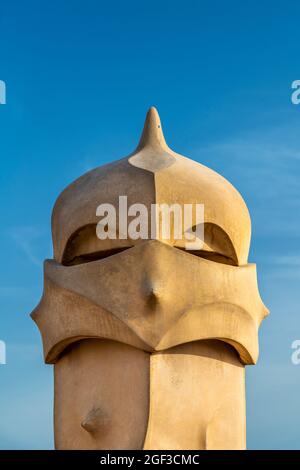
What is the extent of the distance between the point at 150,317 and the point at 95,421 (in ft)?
5.64

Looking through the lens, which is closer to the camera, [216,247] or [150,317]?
[150,317]

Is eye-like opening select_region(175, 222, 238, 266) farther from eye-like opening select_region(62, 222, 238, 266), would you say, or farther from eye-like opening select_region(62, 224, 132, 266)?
eye-like opening select_region(62, 224, 132, 266)

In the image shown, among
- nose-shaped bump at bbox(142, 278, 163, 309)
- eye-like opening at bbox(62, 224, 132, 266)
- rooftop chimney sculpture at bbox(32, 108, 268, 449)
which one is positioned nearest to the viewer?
nose-shaped bump at bbox(142, 278, 163, 309)

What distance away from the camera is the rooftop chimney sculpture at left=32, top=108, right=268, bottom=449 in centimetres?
1539

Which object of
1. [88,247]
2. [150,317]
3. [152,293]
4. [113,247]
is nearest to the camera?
[152,293]

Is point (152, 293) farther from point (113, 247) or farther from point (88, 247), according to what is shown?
point (88, 247)

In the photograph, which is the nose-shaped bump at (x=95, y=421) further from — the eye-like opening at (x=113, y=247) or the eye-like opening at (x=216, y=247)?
the eye-like opening at (x=216, y=247)

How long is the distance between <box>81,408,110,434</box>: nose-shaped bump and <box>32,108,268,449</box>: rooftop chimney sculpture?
15 mm

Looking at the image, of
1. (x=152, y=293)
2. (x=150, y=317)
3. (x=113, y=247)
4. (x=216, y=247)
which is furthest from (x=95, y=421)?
(x=216, y=247)

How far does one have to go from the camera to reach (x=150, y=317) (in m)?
15.4

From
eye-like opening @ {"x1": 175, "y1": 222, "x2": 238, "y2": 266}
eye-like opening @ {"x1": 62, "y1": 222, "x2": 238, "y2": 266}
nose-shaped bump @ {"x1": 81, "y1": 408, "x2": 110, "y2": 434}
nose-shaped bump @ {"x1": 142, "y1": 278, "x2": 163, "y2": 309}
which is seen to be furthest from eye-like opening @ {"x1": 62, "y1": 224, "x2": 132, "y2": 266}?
nose-shaped bump @ {"x1": 81, "y1": 408, "x2": 110, "y2": 434}

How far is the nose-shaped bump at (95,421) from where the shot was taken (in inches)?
607

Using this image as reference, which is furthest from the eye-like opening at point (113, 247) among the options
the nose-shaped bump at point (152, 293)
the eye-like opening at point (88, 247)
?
the nose-shaped bump at point (152, 293)
